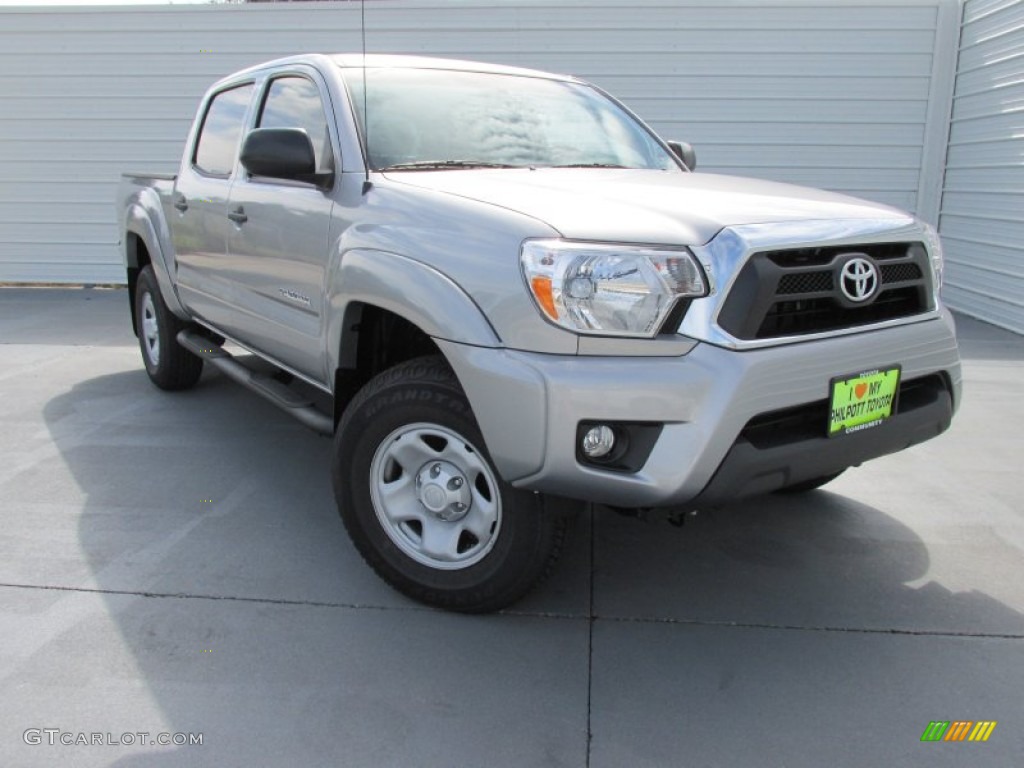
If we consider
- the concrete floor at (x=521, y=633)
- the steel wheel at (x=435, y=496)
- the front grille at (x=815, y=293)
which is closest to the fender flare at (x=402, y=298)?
the steel wheel at (x=435, y=496)

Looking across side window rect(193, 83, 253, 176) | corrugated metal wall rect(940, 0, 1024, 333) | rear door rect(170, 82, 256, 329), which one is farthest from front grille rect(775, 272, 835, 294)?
corrugated metal wall rect(940, 0, 1024, 333)

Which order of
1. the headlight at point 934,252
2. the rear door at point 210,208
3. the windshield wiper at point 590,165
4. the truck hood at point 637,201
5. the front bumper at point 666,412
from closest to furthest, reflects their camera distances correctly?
the front bumper at point 666,412
the truck hood at point 637,201
the headlight at point 934,252
the windshield wiper at point 590,165
the rear door at point 210,208

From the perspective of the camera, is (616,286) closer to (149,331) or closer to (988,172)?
(149,331)

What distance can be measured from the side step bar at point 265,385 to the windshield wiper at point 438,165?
1.02m

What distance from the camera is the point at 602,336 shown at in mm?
2375

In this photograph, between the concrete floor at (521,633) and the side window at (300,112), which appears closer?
the concrete floor at (521,633)

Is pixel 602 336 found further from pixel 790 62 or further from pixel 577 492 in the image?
pixel 790 62

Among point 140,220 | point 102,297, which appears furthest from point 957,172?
point 102,297

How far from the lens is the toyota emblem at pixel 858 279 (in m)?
2.59

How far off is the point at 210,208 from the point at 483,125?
5.51 feet

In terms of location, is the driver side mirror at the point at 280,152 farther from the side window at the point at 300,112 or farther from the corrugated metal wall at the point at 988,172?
A: the corrugated metal wall at the point at 988,172

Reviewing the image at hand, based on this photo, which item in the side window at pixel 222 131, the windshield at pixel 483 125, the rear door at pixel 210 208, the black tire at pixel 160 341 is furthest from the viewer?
the black tire at pixel 160 341

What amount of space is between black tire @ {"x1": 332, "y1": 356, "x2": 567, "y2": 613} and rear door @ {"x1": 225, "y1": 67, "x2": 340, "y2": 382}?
0.64 metres

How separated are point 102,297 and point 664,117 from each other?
678 cm
